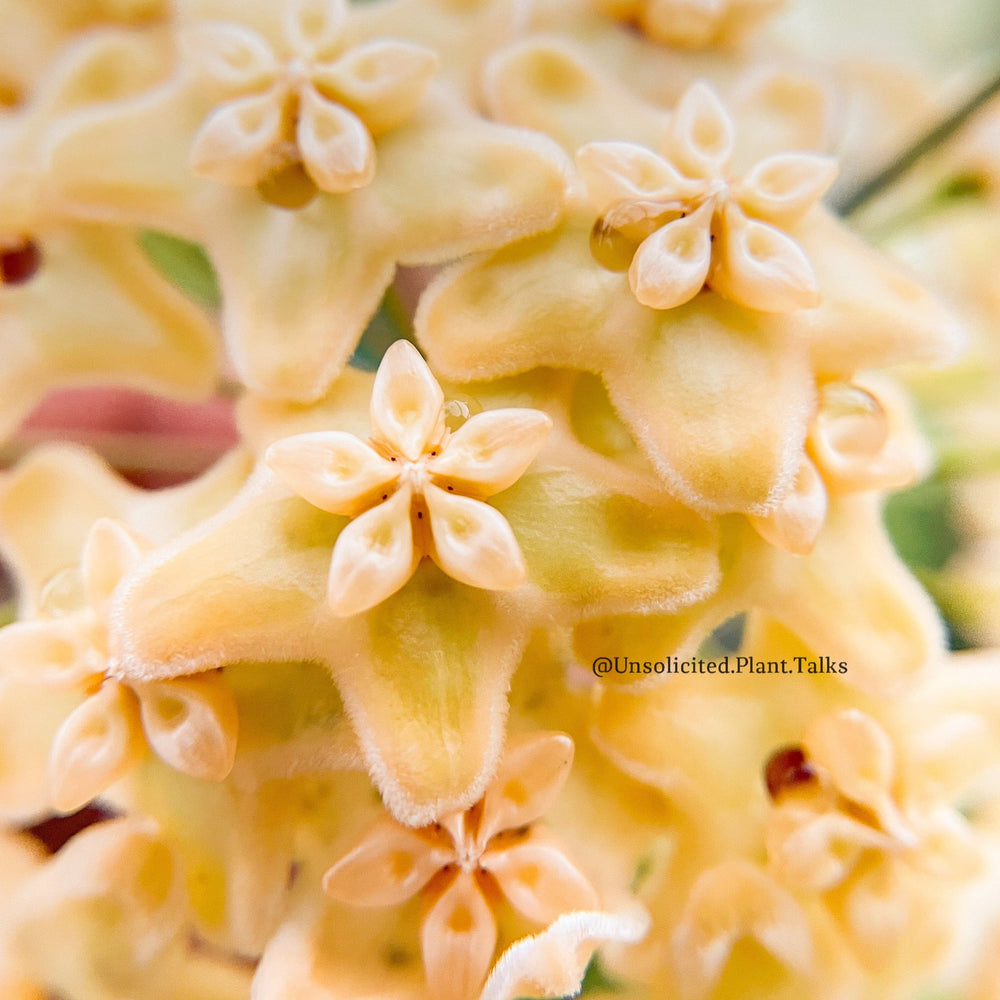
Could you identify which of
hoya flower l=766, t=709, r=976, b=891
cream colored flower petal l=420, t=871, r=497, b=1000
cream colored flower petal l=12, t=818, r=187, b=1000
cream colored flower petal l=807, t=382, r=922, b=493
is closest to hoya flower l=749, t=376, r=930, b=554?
cream colored flower petal l=807, t=382, r=922, b=493

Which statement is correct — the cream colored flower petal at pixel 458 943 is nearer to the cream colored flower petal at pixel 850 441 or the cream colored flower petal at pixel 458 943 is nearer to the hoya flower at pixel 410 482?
the hoya flower at pixel 410 482

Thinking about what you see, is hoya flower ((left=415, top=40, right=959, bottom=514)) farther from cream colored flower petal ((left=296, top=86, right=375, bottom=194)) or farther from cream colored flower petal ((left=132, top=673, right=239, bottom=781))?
cream colored flower petal ((left=132, top=673, right=239, bottom=781))

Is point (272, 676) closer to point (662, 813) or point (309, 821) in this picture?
point (309, 821)

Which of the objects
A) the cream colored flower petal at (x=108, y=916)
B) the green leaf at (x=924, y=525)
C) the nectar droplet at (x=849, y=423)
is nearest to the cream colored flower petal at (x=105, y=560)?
the cream colored flower petal at (x=108, y=916)

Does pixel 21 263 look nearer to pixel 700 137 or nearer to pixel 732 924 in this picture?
pixel 700 137

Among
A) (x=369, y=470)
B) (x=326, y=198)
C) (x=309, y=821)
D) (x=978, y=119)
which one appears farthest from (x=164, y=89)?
(x=978, y=119)

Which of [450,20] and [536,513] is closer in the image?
[536,513]
